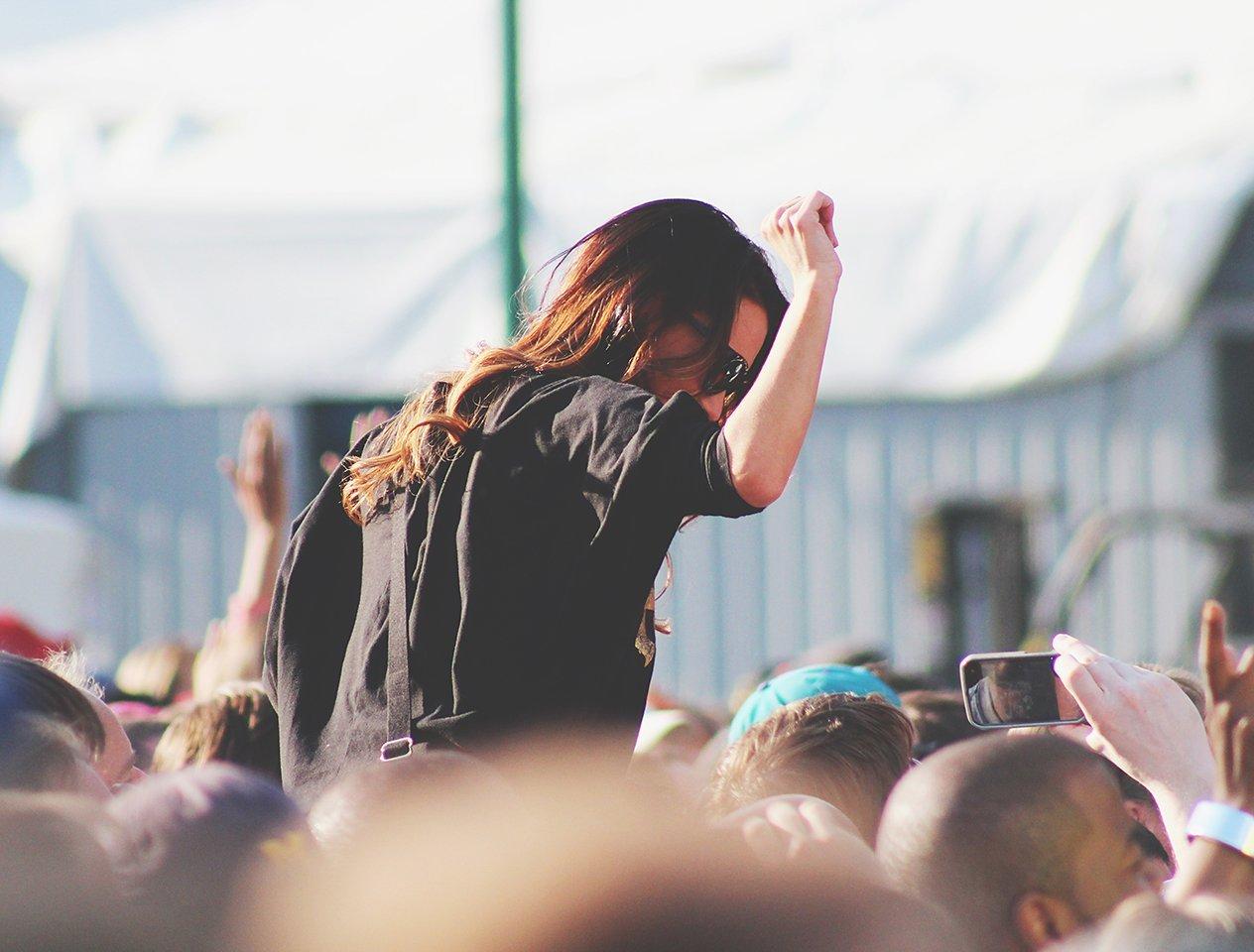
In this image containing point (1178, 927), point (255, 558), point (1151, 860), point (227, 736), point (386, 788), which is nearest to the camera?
point (1178, 927)

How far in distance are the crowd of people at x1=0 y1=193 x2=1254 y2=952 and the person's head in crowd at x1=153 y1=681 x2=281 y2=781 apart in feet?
1.50

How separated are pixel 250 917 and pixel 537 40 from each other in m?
9.76

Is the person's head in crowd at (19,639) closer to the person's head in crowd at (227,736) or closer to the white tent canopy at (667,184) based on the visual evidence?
the person's head in crowd at (227,736)

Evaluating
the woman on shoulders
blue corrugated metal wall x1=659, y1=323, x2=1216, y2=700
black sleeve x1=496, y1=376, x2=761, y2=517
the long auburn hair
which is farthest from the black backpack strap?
blue corrugated metal wall x1=659, y1=323, x2=1216, y2=700

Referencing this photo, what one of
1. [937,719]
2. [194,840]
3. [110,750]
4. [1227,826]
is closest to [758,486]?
[1227,826]

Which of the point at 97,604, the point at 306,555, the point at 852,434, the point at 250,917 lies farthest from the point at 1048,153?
the point at 250,917

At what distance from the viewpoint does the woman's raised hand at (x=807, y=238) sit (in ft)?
6.98

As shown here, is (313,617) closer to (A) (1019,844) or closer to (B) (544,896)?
(B) (544,896)

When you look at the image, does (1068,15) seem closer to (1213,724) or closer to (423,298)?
(423,298)

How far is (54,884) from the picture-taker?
1.55m

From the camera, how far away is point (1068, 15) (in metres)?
9.54

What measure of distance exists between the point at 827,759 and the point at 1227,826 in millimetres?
1033

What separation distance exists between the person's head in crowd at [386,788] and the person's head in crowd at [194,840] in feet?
0.16

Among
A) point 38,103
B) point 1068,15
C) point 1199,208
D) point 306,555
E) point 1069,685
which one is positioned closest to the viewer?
point 1069,685
